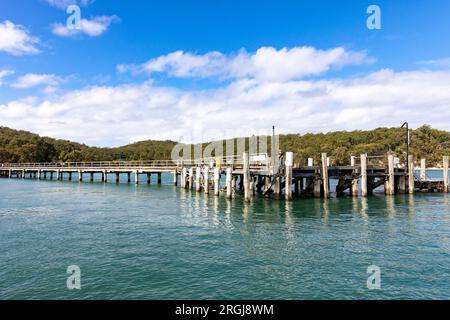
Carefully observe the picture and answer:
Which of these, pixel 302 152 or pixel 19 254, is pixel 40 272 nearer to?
pixel 19 254

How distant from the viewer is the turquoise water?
10430mm

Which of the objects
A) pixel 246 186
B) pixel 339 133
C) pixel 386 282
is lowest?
pixel 386 282

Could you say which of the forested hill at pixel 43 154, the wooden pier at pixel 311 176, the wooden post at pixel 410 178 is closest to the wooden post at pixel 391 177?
the wooden pier at pixel 311 176

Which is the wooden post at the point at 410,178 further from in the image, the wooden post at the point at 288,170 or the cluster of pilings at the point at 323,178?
the wooden post at the point at 288,170

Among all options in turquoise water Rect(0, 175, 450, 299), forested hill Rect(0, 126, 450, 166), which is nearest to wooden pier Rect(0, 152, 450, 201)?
turquoise water Rect(0, 175, 450, 299)

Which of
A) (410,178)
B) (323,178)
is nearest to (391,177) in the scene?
(410,178)

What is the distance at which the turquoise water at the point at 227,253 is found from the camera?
1043cm

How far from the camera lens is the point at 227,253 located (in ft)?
46.6

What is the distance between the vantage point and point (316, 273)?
11.7 metres

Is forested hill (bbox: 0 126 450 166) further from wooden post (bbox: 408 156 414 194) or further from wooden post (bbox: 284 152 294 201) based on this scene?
wooden post (bbox: 284 152 294 201)

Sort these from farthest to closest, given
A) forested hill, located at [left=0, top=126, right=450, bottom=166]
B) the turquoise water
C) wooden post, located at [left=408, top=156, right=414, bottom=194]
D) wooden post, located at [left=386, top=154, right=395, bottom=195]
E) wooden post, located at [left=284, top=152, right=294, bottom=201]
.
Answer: forested hill, located at [left=0, top=126, right=450, bottom=166] < wooden post, located at [left=408, top=156, right=414, bottom=194] < wooden post, located at [left=386, top=154, right=395, bottom=195] < wooden post, located at [left=284, top=152, right=294, bottom=201] < the turquoise water
